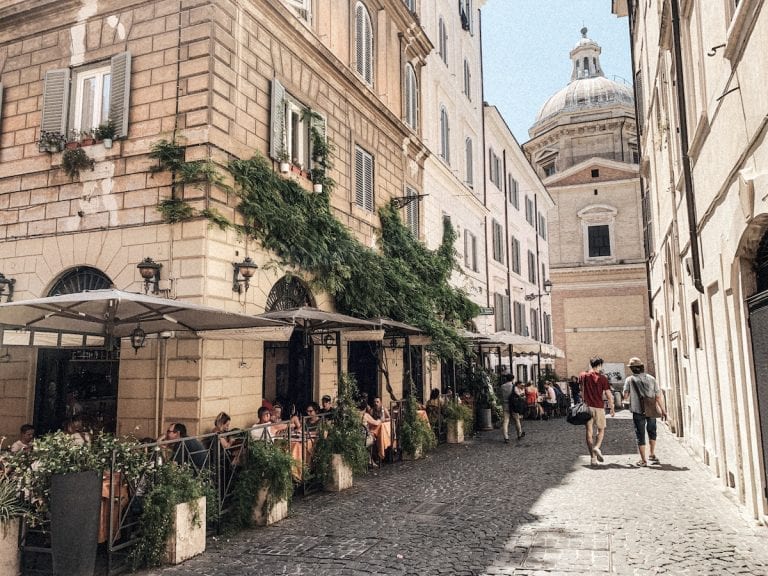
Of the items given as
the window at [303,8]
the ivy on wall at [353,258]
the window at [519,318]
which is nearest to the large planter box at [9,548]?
the ivy on wall at [353,258]

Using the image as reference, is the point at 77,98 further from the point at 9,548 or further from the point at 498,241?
the point at 498,241

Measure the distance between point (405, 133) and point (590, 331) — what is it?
27.2 meters

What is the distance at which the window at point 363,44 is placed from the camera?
14.8 meters

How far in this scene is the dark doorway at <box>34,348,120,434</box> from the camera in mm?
10328

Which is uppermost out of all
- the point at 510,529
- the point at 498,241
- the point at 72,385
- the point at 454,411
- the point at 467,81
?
the point at 467,81

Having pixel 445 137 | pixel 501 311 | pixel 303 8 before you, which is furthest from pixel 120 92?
pixel 501 311

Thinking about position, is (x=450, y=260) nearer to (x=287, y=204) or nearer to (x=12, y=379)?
(x=287, y=204)

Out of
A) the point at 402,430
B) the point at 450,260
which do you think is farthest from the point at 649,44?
the point at 402,430

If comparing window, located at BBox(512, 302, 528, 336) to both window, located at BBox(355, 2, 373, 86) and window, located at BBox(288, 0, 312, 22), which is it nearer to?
window, located at BBox(355, 2, 373, 86)

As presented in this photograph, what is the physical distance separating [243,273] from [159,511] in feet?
14.4

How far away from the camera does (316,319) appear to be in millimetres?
9516

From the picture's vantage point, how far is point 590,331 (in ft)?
132

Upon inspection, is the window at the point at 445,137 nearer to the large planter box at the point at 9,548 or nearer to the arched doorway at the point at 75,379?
the arched doorway at the point at 75,379

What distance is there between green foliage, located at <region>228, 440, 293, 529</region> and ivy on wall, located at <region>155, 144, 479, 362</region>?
3.75m
